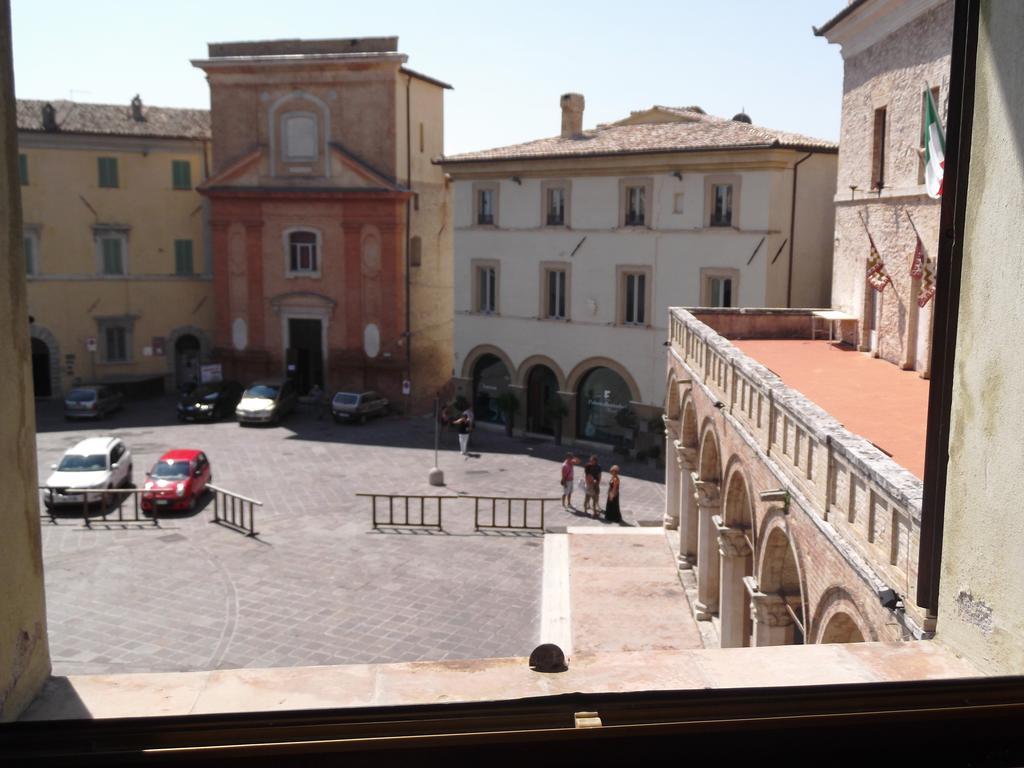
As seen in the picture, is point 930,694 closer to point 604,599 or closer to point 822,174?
point 604,599

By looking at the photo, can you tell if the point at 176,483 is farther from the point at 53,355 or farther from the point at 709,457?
the point at 53,355

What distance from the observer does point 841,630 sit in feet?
28.5

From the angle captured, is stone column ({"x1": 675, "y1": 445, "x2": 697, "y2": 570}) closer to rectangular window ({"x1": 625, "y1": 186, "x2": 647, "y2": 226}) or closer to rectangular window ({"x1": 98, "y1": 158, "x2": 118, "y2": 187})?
rectangular window ({"x1": 625, "y1": 186, "x2": 647, "y2": 226})

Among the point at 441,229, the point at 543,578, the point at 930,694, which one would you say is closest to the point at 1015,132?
the point at 930,694

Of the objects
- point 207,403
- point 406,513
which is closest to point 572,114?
point 207,403

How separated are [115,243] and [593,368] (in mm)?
19613

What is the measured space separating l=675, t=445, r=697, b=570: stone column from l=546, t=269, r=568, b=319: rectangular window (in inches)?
534

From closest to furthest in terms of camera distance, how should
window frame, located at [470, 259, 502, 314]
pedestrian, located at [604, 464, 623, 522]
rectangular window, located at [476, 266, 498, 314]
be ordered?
pedestrian, located at [604, 464, 623, 522], window frame, located at [470, 259, 502, 314], rectangular window, located at [476, 266, 498, 314]

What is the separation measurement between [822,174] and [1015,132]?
2720 centimetres

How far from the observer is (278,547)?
2052cm

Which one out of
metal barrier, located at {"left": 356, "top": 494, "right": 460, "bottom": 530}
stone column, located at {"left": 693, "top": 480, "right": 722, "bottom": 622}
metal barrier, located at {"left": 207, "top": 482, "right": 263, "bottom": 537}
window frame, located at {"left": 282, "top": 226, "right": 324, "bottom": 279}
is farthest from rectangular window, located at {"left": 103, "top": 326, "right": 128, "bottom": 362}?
stone column, located at {"left": 693, "top": 480, "right": 722, "bottom": 622}

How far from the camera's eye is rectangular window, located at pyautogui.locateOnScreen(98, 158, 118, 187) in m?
37.8

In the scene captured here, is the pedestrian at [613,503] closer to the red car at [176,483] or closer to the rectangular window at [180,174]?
the red car at [176,483]

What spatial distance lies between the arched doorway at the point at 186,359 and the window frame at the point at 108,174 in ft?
20.5
